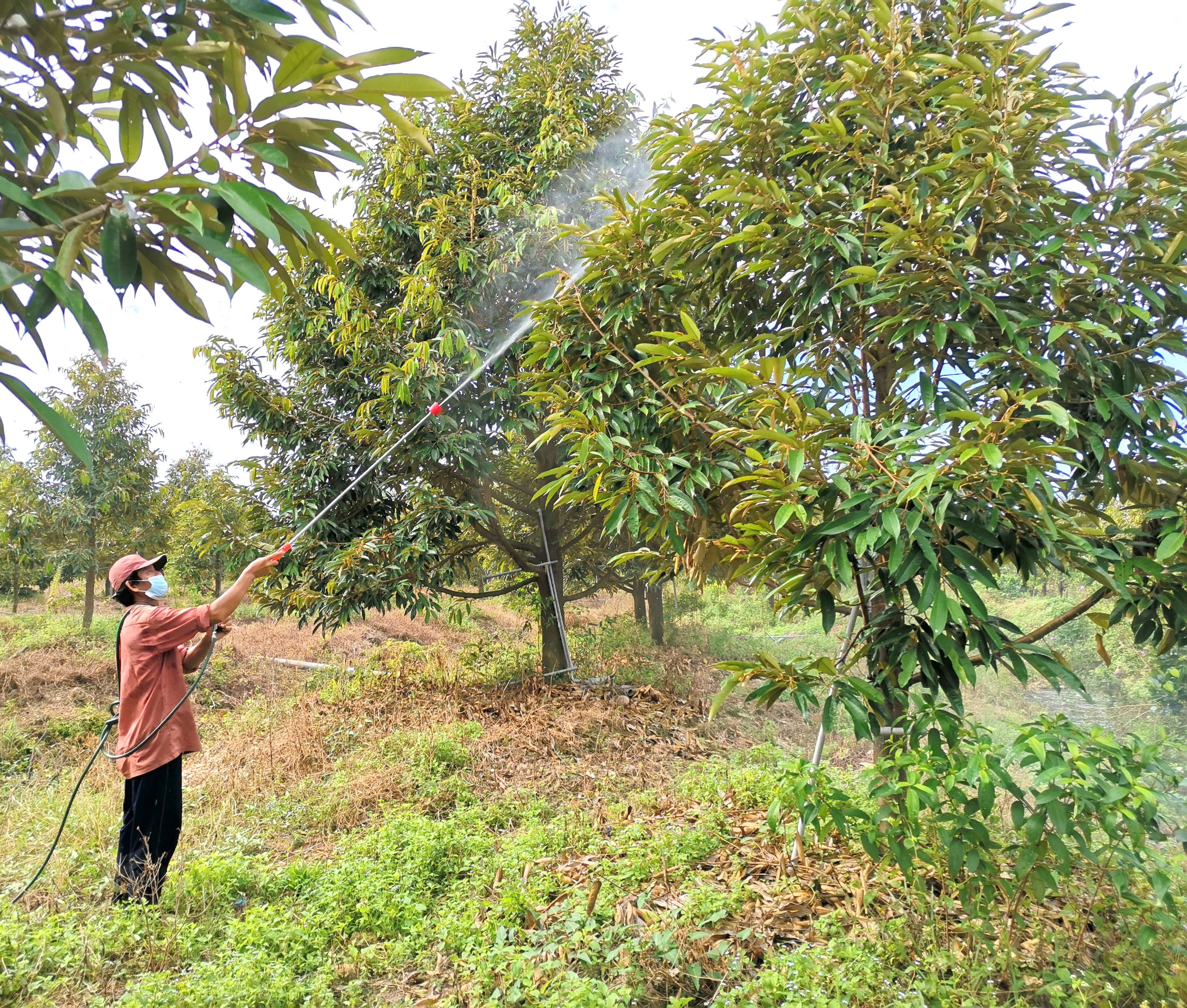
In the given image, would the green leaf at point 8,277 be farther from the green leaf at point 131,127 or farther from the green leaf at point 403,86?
the green leaf at point 403,86

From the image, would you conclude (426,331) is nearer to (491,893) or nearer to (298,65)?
(491,893)

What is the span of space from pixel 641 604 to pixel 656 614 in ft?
2.69

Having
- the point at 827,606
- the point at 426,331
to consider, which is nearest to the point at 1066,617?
the point at 827,606

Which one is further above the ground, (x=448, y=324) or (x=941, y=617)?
(x=448, y=324)

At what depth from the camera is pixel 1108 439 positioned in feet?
7.70

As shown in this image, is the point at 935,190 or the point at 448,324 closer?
the point at 935,190

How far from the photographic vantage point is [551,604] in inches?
288

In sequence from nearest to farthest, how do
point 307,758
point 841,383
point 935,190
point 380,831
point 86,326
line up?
point 86,326, point 935,190, point 841,383, point 380,831, point 307,758

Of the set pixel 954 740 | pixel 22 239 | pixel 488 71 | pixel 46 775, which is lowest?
pixel 46 775

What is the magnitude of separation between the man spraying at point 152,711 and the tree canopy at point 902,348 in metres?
1.96

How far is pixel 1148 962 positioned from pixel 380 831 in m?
3.34

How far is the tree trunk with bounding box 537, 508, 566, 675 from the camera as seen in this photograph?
7.18 metres

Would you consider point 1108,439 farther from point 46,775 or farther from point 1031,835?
point 46,775

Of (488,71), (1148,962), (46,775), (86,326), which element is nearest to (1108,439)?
(1148,962)
